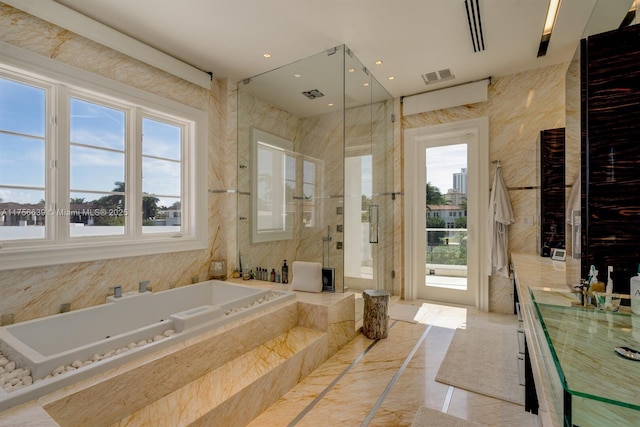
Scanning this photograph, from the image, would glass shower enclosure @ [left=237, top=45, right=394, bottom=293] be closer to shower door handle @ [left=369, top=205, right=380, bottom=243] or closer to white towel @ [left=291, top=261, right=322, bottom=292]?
shower door handle @ [left=369, top=205, right=380, bottom=243]

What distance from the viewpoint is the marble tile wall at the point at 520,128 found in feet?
11.0

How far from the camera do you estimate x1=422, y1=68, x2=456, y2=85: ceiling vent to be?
3.47m

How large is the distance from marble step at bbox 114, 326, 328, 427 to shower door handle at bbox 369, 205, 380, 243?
60.8 inches

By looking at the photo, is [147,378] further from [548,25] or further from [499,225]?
[548,25]

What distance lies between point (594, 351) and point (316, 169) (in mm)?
2790

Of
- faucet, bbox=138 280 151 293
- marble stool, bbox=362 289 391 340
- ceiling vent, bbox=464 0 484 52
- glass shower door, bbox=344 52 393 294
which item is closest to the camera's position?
ceiling vent, bbox=464 0 484 52

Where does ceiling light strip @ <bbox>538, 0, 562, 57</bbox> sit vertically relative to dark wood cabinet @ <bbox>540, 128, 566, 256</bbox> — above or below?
above

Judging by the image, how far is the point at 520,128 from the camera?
11.5ft

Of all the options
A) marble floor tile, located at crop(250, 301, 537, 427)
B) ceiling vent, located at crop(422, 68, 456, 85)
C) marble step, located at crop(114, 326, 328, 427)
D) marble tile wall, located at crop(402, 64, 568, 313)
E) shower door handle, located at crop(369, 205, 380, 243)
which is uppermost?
ceiling vent, located at crop(422, 68, 456, 85)

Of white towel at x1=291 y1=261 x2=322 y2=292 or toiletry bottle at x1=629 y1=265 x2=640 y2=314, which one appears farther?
white towel at x1=291 y1=261 x2=322 y2=292

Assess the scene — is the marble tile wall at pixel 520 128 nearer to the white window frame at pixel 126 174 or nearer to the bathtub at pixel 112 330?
the bathtub at pixel 112 330

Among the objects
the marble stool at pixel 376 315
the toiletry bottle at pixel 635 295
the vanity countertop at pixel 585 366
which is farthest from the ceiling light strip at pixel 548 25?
the marble stool at pixel 376 315

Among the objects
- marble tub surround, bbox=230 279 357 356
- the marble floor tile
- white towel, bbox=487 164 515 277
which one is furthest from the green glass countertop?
white towel, bbox=487 164 515 277

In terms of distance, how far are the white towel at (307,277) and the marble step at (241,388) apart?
61 cm
